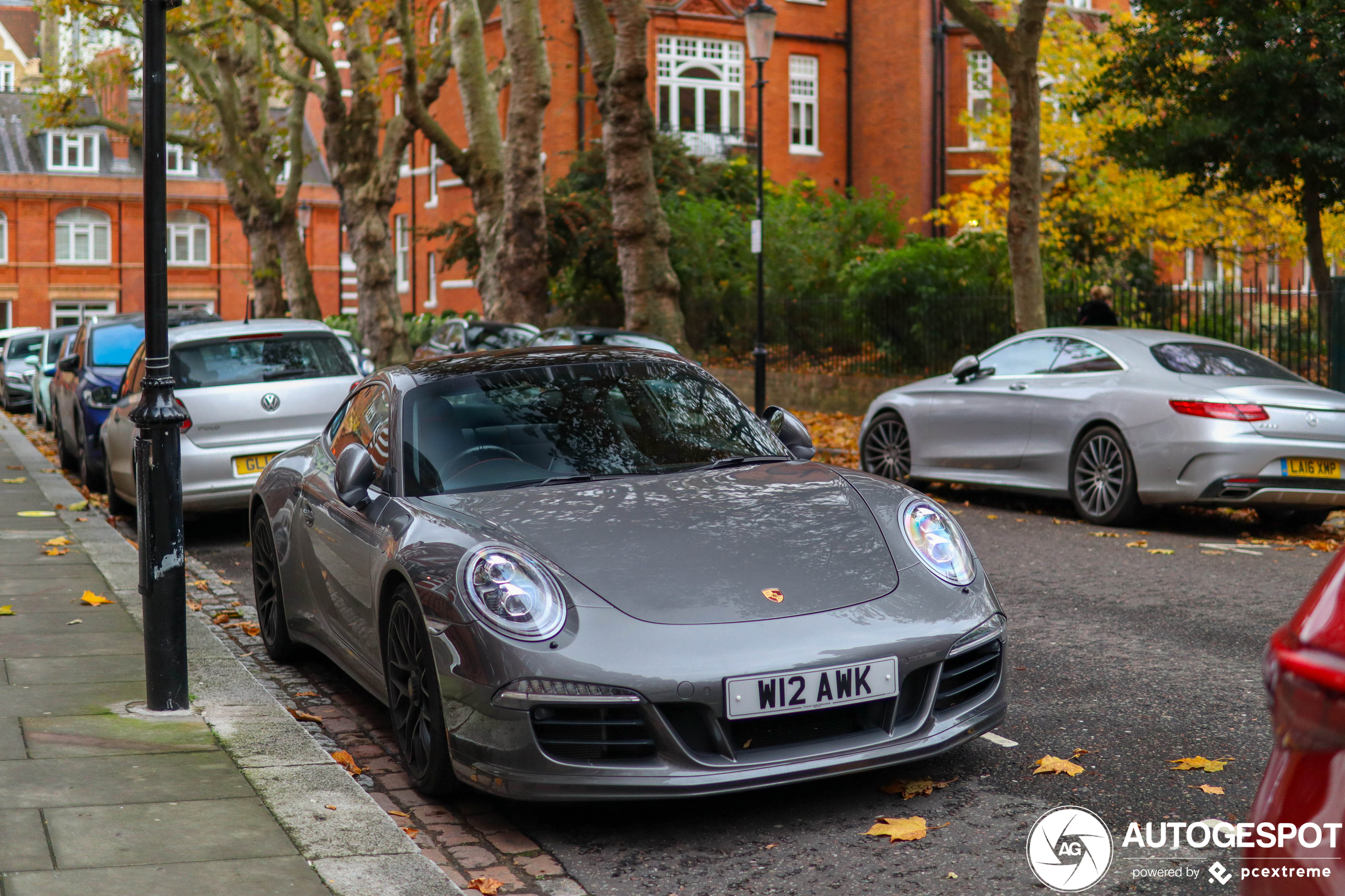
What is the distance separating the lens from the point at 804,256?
25938 millimetres

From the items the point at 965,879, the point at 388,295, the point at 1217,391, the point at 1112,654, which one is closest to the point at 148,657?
the point at 965,879

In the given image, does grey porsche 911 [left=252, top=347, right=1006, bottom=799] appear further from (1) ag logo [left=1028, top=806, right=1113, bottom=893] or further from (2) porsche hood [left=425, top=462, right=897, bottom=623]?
(1) ag logo [left=1028, top=806, right=1113, bottom=893]

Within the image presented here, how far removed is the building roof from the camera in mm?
65562

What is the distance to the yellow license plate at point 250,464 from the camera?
428 inches

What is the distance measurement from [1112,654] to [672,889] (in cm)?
330

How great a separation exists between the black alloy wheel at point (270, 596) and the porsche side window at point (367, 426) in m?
0.75

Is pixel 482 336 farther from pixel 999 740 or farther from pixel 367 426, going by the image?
pixel 999 740

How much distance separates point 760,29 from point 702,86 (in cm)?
2017

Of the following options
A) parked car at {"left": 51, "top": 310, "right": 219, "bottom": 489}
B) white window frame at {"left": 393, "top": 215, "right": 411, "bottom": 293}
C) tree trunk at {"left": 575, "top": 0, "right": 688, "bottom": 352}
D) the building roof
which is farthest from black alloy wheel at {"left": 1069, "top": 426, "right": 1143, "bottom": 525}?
the building roof

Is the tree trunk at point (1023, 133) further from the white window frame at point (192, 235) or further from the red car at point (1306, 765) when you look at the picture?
the white window frame at point (192, 235)

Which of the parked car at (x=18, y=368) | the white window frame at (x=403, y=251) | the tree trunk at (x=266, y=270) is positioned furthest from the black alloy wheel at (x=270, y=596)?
the white window frame at (x=403, y=251)

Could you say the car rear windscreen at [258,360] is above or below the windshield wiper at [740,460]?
above

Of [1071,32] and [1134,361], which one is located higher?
[1071,32]

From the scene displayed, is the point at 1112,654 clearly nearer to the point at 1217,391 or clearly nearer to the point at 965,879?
the point at 965,879
